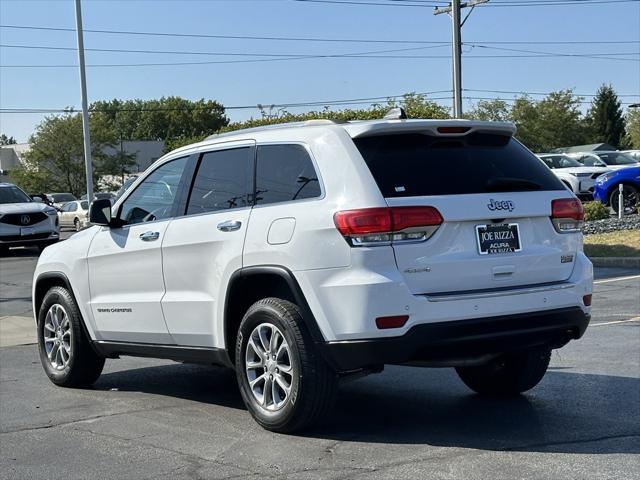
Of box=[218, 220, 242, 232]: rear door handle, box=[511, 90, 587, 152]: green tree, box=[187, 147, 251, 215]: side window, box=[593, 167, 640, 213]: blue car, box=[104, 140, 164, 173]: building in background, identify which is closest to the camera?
box=[218, 220, 242, 232]: rear door handle

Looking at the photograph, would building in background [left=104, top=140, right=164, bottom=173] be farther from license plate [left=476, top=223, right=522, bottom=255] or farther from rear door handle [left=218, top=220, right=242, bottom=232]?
license plate [left=476, top=223, right=522, bottom=255]

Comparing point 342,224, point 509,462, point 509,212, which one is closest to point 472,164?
point 509,212

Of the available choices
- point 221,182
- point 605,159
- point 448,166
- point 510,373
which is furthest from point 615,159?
point 448,166

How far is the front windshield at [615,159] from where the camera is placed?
33.2 m

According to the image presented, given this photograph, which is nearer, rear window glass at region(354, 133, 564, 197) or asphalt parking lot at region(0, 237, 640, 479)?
asphalt parking lot at region(0, 237, 640, 479)

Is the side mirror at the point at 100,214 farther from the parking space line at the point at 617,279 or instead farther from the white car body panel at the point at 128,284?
the parking space line at the point at 617,279

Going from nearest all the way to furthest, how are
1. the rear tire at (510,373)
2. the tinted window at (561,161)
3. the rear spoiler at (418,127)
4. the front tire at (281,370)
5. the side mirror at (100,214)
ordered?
the front tire at (281,370), the rear spoiler at (418,127), the rear tire at (510,373), the side mirror at (100,214), the tinted window at (561,161)

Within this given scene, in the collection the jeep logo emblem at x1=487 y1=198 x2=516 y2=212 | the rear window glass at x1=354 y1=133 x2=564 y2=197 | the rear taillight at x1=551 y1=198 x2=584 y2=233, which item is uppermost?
the rear window glass at x1=354 y1=133 x2=564 y2=197

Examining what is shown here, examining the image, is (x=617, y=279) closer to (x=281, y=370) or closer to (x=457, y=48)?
(x=281, y=370)

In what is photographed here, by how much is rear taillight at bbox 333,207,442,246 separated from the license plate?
14.2 inches

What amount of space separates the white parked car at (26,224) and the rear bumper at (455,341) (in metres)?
19.2

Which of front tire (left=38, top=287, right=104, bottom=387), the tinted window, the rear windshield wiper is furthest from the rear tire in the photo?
the tinted window

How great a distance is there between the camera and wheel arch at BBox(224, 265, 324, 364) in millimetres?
5555

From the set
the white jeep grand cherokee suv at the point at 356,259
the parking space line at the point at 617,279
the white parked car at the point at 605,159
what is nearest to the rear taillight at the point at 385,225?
the white jeep grand cherokee suv at the point at 356,259
